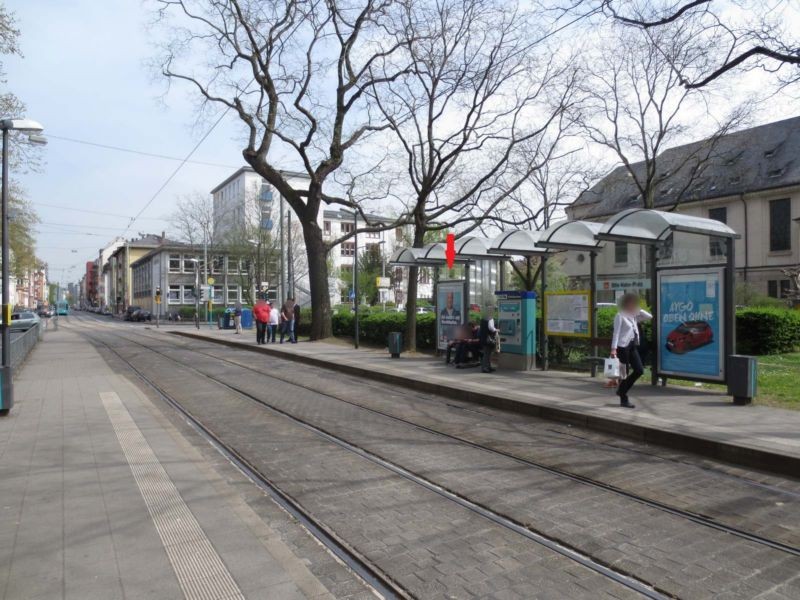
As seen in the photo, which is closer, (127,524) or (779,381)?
(127,524)

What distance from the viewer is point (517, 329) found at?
550 inches

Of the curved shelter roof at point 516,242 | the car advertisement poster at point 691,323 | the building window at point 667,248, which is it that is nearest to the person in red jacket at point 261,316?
the curved shelter roof at point 516,242

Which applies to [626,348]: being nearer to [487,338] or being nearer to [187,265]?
[487,338]

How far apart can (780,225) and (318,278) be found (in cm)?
3656

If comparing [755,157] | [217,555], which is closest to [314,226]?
[217,555]

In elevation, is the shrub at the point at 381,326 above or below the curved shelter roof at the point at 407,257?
below

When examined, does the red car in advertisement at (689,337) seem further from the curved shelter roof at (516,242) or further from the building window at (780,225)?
the building window at (780,225)

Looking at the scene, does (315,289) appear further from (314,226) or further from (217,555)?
(217,555)

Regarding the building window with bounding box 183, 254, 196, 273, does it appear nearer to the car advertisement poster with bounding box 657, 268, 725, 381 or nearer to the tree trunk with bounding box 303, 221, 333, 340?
the tree trunk with bounding box 303, 221, 333, 340

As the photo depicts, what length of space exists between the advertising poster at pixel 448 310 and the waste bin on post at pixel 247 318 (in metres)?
26.6

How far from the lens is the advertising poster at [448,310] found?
1605cm

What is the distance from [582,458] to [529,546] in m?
2.72

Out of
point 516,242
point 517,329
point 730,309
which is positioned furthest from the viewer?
point 516,242

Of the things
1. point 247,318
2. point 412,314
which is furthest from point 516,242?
point 247,318
